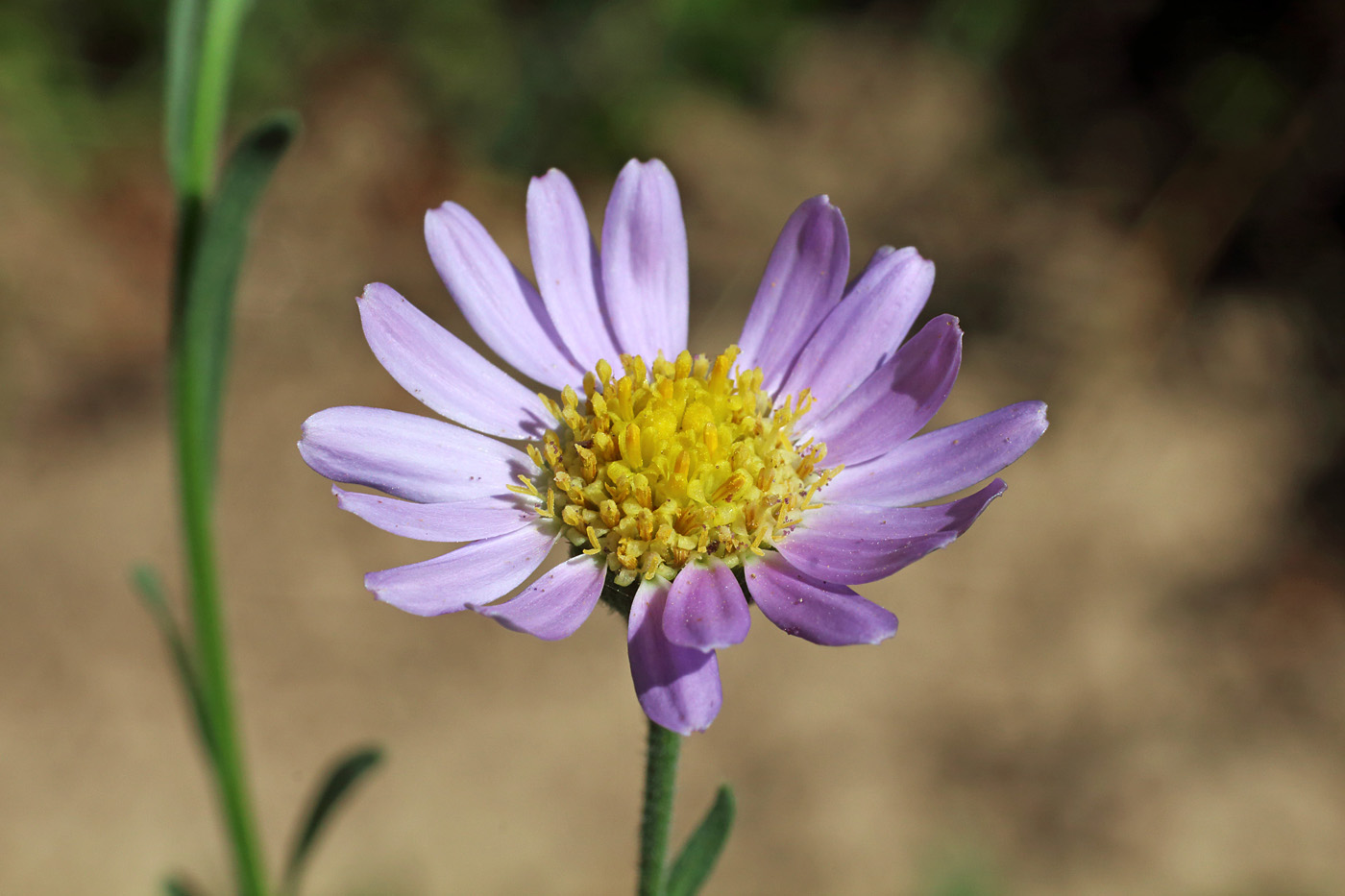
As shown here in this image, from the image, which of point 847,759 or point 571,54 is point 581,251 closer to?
point 847,759

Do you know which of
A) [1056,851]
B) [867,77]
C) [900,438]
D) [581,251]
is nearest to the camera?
[900,438]

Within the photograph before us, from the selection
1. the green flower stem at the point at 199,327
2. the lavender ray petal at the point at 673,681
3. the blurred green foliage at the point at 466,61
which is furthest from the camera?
the blurred green foliage at the point at 466,61

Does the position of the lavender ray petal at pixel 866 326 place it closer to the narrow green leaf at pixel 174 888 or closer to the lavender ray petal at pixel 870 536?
the lavender ray petal at pixel 870 536

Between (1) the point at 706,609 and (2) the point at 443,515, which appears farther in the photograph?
(2) the point at 443,515

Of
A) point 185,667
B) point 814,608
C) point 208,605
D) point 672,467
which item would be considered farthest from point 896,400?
point 185,667

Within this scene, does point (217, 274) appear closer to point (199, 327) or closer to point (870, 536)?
point (199, 327)

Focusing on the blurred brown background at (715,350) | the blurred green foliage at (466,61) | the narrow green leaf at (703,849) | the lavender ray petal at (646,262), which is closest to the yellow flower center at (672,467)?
the lavender ray petal at (646,262)

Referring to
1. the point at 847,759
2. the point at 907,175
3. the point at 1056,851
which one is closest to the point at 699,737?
the point at 847,759

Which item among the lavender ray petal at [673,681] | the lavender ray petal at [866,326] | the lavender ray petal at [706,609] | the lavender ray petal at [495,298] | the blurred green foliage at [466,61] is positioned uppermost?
the blurred green foliage at [466,61]
